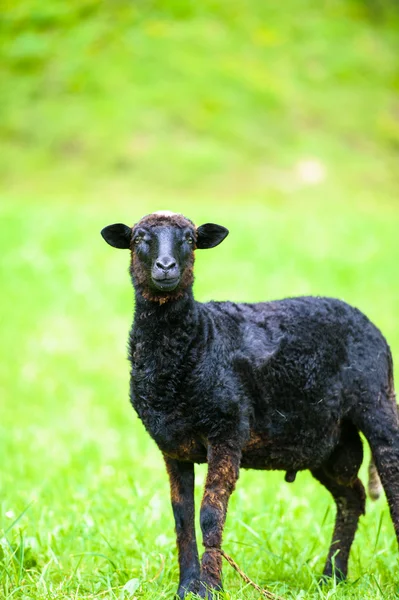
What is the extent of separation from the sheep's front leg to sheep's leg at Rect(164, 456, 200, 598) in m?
0.36

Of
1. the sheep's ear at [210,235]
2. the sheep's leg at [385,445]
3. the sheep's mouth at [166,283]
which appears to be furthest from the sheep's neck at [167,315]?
the sheep's leg at [385,445]

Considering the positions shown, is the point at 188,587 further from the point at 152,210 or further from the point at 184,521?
the point at 152,210

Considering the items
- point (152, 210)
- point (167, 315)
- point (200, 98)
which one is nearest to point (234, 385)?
point (167, 315)

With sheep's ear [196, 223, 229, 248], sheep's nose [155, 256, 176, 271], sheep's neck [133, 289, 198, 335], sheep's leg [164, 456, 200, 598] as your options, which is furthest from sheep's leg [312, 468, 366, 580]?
sheep's nose [155, 256, 176, 271]

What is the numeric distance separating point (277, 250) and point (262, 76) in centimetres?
1154

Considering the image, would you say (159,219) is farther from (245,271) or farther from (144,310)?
(245,271)

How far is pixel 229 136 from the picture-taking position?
2817 centimetres

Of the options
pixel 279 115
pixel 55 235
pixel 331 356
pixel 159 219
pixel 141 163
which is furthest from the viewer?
pixel 279 115

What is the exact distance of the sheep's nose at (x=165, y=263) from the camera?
466 centimetres

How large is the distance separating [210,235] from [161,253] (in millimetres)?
555

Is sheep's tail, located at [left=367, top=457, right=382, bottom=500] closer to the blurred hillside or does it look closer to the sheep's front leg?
the sheep's front leg

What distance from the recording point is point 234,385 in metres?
4.90

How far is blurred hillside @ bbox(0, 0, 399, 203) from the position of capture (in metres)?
27.3

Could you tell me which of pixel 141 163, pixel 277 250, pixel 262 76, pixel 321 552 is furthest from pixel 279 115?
pixel 321 552
